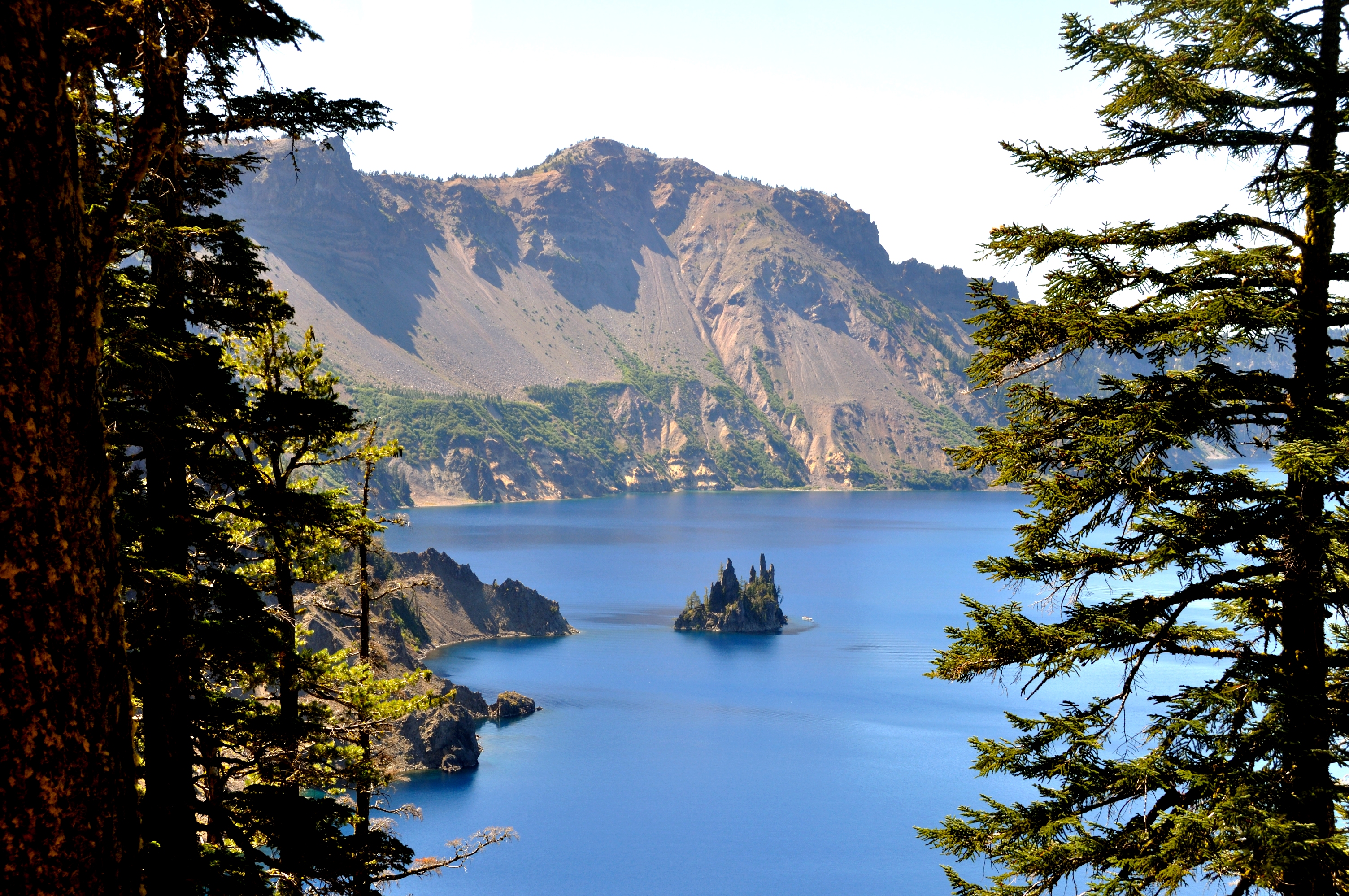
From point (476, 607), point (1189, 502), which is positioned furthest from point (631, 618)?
point (1189, 502)

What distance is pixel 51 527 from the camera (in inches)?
151

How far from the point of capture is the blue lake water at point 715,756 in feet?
188

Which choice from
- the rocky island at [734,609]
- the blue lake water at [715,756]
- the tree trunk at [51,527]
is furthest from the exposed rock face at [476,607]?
the tree trunk at [51,527]

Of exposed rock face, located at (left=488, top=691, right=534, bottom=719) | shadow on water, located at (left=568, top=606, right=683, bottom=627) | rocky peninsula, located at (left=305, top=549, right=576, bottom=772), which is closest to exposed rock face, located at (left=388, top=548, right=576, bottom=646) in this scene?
rocky peninsula, located at (left=305, top=549, right=576, bottom=772)

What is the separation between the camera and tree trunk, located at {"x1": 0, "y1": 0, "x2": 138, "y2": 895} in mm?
3676

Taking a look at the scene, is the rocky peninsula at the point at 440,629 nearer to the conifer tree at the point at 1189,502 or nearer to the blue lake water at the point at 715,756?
the blue lake water at the point at 715,756

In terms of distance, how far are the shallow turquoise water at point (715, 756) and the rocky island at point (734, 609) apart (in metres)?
3.69

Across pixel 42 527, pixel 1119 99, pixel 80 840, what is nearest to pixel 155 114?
pixel 42 527

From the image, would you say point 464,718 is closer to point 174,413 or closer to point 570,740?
point 570,740

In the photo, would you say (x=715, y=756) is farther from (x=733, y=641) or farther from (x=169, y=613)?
(x=169, y=613)

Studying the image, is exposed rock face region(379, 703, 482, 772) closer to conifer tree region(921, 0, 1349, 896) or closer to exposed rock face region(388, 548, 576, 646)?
exposed rock face region(388, 548, 576, 646)

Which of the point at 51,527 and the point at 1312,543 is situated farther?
the point at 1312,543

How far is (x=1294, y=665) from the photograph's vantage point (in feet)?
26.2

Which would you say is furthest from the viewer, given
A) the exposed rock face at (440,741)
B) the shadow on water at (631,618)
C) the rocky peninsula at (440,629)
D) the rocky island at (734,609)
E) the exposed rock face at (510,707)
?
the rocky island at (734,609)
